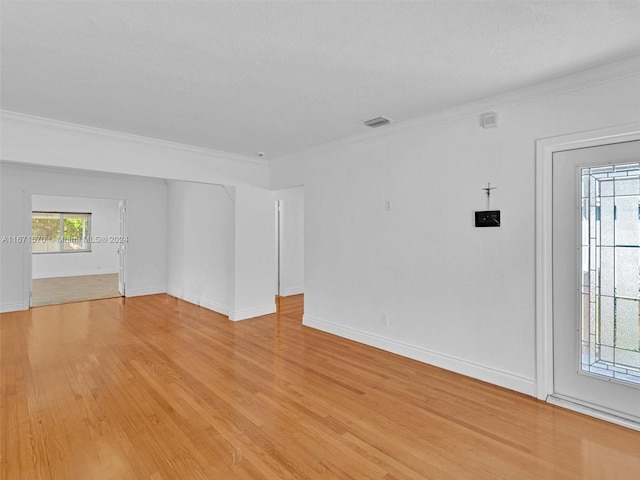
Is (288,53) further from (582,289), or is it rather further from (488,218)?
(582,289)

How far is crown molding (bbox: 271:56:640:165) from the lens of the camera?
2.38 m

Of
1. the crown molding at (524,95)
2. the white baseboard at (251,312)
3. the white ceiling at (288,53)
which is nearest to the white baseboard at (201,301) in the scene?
the white baseboard at (251,312)

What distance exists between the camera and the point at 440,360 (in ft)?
11.2

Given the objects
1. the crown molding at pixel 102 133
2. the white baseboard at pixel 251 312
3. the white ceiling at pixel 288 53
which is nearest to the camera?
the white ceiling at pixel 288 53

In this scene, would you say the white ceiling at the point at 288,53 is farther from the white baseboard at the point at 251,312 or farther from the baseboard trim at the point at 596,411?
the white baseboard at the point at 251,312

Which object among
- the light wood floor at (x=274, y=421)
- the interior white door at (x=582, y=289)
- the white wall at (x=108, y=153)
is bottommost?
the light wood floor at (x=274, y=421)

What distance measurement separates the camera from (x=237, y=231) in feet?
17.5

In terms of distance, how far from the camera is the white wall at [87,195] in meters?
5.89

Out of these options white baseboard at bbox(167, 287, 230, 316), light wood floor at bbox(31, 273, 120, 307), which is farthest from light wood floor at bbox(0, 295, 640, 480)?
light wood floor at bbox(31, 273, 120, 307)

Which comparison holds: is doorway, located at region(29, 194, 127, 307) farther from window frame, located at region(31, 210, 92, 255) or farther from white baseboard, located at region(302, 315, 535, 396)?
white baseboard, located at region(302, 315, 535, 396)

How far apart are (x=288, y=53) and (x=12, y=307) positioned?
6.91m

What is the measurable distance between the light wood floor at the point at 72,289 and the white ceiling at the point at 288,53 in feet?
16.8

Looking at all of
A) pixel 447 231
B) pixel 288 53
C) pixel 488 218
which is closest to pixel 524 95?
pixel 488 218

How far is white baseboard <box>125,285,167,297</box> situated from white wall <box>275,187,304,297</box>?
286cm
